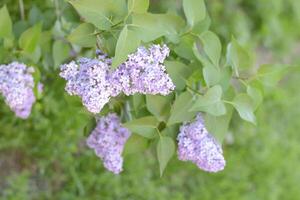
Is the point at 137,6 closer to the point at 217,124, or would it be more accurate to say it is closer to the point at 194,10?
the point at 194,10

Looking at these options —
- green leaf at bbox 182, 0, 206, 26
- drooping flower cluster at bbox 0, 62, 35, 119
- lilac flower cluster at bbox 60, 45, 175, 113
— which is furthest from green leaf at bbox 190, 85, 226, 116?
drooping flower cluster at bbox 0, 62, 35, 119

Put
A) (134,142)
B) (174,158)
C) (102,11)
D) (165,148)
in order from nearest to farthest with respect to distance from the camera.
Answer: (102,11)
(165,148)
(134,142)
(174,158)

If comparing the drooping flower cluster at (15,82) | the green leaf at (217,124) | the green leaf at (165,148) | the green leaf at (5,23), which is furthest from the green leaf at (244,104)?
the green leaf at (5,23)

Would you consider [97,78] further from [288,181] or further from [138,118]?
[288,181]

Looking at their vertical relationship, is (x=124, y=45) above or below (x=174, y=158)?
above

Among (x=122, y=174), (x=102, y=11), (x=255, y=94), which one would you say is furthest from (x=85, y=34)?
(x=122, y=174)

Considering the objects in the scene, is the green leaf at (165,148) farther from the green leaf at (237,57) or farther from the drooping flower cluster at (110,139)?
the green leaf at (237,57)
